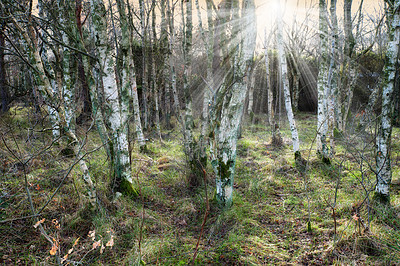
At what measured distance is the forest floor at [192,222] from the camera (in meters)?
3.08

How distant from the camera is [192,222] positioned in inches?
163

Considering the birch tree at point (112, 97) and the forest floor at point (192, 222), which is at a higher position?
the birch tree at point (112, 97)

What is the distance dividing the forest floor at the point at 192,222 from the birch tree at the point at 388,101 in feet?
1.12

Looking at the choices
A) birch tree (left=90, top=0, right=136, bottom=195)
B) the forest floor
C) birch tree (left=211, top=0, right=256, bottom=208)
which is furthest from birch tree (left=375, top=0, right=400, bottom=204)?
birch tree (left=90, top=0, right=136, bottom=195)

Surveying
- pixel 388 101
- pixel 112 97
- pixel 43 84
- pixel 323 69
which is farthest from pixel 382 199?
pixel 43 84

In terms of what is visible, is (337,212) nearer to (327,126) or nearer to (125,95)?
(327,126)

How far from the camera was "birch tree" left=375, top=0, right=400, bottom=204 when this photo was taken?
3500 millimetres

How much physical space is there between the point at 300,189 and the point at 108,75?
486 cm

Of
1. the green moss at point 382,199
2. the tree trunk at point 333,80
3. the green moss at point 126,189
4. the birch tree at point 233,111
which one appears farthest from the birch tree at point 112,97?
the tree trunk at point 333,80

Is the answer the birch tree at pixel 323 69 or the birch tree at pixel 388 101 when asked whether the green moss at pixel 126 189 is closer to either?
the birch tree at pixel 388 101

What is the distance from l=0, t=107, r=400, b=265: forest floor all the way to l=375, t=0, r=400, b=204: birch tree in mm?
341

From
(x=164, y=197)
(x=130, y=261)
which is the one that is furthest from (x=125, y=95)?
(x=130, y=261)

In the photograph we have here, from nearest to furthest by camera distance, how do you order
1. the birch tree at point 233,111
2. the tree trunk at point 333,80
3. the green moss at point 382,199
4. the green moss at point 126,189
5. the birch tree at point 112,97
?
the green moss at point 382,199, the birch tree at point 233,111, the birch tree at point 112,97, the green moss at point 126,189, the tree trunk at point 333,80

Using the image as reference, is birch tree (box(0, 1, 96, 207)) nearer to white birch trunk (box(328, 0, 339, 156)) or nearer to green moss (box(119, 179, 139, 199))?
green moss (box(119, 179, 139, 199))
